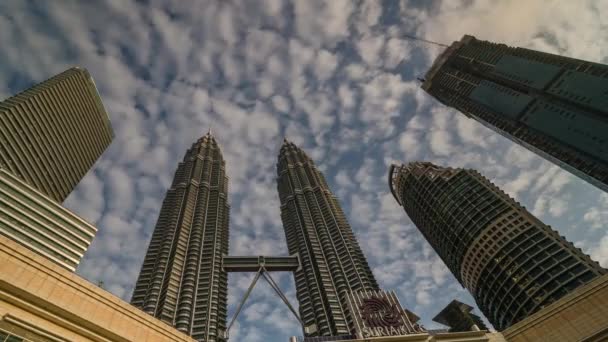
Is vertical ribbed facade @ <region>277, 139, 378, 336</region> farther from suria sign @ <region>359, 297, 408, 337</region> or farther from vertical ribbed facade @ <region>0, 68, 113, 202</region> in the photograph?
vertical ribbed facade @ <region>0, 68, 113, 202</region>

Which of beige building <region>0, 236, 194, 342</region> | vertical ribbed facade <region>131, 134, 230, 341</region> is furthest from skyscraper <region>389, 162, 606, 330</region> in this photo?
beige building <region>0, 236, 194, 342</region>

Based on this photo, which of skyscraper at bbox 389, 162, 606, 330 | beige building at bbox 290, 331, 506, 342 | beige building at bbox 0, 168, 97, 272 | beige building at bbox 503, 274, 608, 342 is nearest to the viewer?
beige building at bbox 503, 274, 608, 342

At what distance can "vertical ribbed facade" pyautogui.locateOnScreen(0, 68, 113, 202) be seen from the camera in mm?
87312

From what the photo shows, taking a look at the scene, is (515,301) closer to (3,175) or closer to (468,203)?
(468,203)

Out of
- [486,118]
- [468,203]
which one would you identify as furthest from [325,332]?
[486,118]

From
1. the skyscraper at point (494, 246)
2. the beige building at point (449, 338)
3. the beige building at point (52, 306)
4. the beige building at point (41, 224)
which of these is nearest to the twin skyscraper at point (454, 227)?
the skyscraper at point (494, 246)

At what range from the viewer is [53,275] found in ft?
68.1

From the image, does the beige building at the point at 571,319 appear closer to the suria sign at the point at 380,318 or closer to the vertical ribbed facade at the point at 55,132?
the suria sign at the point at 380,318

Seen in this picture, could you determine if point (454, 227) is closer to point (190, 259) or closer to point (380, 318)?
point (380, 318)

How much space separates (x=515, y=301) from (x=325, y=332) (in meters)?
47.4

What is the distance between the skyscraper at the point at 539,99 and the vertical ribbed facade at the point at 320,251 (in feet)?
228

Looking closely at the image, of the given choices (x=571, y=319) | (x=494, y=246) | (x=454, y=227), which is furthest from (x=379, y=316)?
(x=454, y=227)

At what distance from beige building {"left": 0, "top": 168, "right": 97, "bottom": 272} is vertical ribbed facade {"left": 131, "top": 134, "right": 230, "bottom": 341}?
75.6 ft

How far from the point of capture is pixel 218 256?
104562 millimetres
